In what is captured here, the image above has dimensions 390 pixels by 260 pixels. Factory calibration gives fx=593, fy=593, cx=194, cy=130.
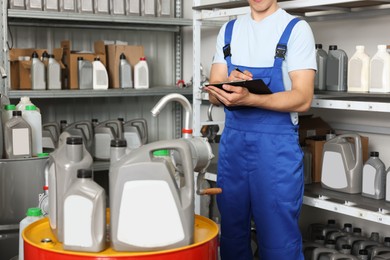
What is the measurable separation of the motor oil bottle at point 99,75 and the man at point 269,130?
5.47 ft

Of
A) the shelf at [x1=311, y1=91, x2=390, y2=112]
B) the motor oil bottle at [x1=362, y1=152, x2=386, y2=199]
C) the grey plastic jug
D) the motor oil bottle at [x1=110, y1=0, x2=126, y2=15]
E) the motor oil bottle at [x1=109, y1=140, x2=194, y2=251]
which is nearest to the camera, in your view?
the motor oil bottle at [x1=109, y1=140, x2=194, y2=251]

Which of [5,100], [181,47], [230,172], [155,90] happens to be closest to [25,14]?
[5,100]

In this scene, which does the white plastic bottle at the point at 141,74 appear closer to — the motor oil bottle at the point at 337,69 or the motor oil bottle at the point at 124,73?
the motor oil bottle at the point at 124,73

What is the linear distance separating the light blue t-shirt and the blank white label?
112 cm

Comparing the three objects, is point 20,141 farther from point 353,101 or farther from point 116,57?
point 353,101

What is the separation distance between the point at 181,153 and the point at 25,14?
247 cm

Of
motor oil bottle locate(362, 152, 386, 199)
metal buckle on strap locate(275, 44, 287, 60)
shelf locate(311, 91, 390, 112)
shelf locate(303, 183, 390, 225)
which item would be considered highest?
metal buckle on strap locate(275, 44, 287, 60)

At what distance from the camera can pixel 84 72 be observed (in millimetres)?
4254

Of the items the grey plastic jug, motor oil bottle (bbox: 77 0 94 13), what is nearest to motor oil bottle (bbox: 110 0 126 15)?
motor oil bottle (bbox: 77 0 94 13)

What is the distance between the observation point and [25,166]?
10.5 ft

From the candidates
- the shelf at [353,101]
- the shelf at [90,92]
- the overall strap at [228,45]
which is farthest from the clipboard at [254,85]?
the shelf at [90,92]

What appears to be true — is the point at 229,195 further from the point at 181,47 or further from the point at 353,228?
the point at 181,47

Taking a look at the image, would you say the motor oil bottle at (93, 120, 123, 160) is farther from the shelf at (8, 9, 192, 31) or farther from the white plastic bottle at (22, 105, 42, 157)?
the white plastic bottle at (22, 105, 42, 157)

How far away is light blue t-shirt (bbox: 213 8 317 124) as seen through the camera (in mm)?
2660
